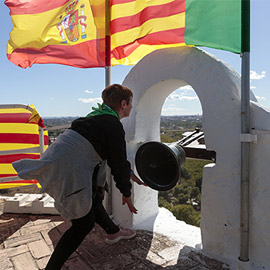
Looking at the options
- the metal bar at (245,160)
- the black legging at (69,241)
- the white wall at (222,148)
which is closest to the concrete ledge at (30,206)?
the black legging at (69,241)

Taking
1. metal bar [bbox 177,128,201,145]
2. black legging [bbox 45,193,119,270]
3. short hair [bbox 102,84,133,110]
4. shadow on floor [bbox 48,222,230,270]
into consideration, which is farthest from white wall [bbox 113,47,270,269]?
black legging [bbox 45,193,119,270]

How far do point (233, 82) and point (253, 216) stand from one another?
47.5 inches

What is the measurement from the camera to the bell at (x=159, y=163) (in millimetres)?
2451

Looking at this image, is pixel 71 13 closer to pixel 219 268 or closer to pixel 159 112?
pixel 159 112

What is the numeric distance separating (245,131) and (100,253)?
184cm

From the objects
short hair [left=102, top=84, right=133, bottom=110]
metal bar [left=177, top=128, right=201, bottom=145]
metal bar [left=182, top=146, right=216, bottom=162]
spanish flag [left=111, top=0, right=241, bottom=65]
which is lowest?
metal bar [left=182, top=146, right=216, bottom=162]

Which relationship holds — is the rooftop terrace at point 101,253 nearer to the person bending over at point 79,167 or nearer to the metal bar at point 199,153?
the person bending over at point 79,167

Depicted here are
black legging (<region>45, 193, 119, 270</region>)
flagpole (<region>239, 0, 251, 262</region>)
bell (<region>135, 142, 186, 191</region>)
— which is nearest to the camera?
black legging (<region>45, 193, 119, 270</region>)

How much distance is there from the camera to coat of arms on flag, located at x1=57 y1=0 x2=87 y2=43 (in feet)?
11.8

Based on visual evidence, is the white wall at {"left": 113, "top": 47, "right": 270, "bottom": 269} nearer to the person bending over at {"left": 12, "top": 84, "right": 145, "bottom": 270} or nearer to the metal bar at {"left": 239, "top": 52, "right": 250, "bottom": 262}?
the metal bar at {"left": 239, "top": 52, "right": 250, "bottom": 262}

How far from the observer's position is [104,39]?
3.40m

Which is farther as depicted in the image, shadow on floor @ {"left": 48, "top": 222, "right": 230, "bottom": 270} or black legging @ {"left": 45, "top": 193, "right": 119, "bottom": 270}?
shadow on floor @ {"left": 48, "top": 222, "right": 230, "bottom": 270}

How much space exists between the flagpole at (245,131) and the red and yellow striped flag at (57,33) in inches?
76.6

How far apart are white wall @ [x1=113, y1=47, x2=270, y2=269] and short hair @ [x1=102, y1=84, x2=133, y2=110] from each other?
84 cm
